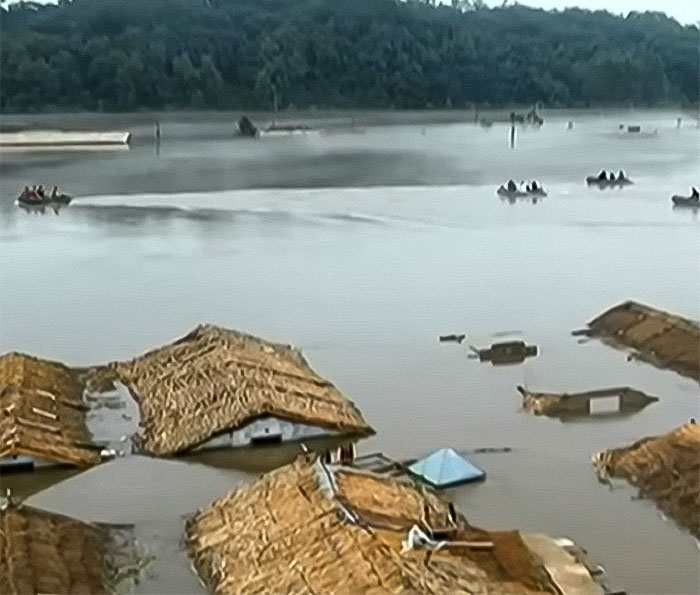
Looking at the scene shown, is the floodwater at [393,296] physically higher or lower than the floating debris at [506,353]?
lower

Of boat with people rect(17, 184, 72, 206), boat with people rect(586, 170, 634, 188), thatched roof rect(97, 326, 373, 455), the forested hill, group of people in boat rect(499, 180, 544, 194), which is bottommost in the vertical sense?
boat with people rect(586, 170, 634, 188)

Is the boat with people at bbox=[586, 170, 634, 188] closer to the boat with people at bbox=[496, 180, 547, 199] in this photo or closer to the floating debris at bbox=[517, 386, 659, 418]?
the boat with people at bbox=[496, 180, 547, 199]

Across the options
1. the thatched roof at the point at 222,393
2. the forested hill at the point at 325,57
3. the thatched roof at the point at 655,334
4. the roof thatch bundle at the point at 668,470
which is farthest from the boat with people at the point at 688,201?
the forested hill at the point at 325,57

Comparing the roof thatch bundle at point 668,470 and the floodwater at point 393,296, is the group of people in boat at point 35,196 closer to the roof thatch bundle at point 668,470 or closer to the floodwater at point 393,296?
the floodwater at point 393,296

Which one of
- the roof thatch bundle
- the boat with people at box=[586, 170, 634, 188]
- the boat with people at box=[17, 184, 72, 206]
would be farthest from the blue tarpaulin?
the boat with people at box=[586, 170, 634, 188]

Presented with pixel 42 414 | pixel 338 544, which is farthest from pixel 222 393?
pixel 338 544

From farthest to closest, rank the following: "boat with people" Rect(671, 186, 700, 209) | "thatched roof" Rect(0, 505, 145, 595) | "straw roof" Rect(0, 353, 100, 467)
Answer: "boat with people" Rect(671, 186, 700, 209) < "straw roof" Rect(0, 353, 100, 467) < "thatched roof" Rect(0, 505, 145, 595)

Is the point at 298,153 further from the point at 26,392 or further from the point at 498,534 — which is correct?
the point at 498,534
